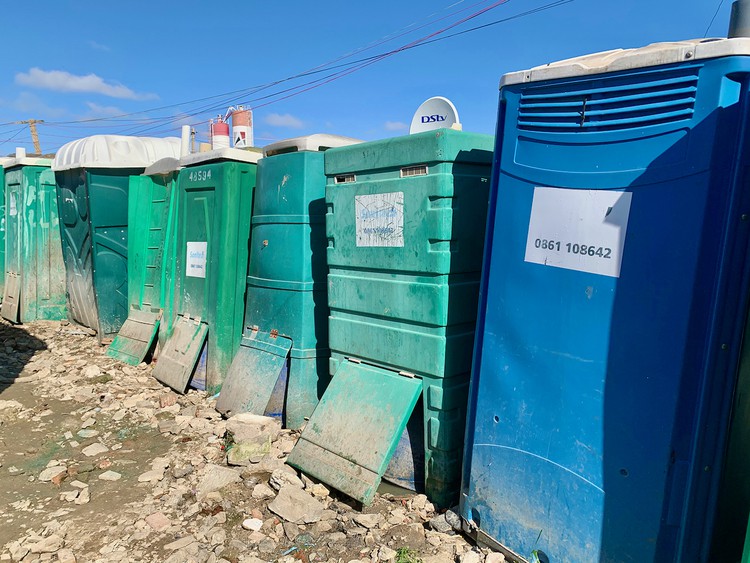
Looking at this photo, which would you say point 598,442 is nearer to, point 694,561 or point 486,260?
point 694,561

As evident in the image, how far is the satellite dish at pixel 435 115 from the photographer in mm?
3574

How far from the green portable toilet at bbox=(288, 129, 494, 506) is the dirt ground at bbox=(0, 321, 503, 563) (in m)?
0.21

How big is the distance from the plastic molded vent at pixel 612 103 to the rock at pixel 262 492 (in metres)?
2.28

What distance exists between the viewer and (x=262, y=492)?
3059 mm

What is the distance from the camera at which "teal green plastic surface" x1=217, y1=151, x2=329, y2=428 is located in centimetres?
395

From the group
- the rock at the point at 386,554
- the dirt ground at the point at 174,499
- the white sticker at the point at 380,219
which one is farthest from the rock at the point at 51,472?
the white sticker at the point at 380,219

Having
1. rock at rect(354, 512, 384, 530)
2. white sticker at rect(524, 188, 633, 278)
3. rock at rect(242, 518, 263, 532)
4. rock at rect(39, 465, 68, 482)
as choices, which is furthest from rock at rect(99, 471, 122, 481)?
white sticker at rect(524, 188, 633, 278)

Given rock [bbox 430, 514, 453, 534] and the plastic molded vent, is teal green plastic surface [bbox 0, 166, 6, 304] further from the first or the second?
the plastic molded vent

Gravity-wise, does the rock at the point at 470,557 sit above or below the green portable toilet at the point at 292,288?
→ below

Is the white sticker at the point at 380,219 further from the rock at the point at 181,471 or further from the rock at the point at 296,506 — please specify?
the rock at the point at 181,471

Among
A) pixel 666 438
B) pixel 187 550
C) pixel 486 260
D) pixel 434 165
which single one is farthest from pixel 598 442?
pixel 187 550

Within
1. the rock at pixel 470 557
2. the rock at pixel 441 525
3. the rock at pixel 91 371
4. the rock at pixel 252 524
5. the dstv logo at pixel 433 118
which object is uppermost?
the dstv logo at pixel 433 118

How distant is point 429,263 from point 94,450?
2748 mm

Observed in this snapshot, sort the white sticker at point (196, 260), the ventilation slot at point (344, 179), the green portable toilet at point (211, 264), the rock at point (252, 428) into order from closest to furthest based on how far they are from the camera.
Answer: the ventilation slot at point (344, 179)
the rock at point (252, 428)
the green portable toilet at point (211, 264)
the white sticker at point (196, 260)
